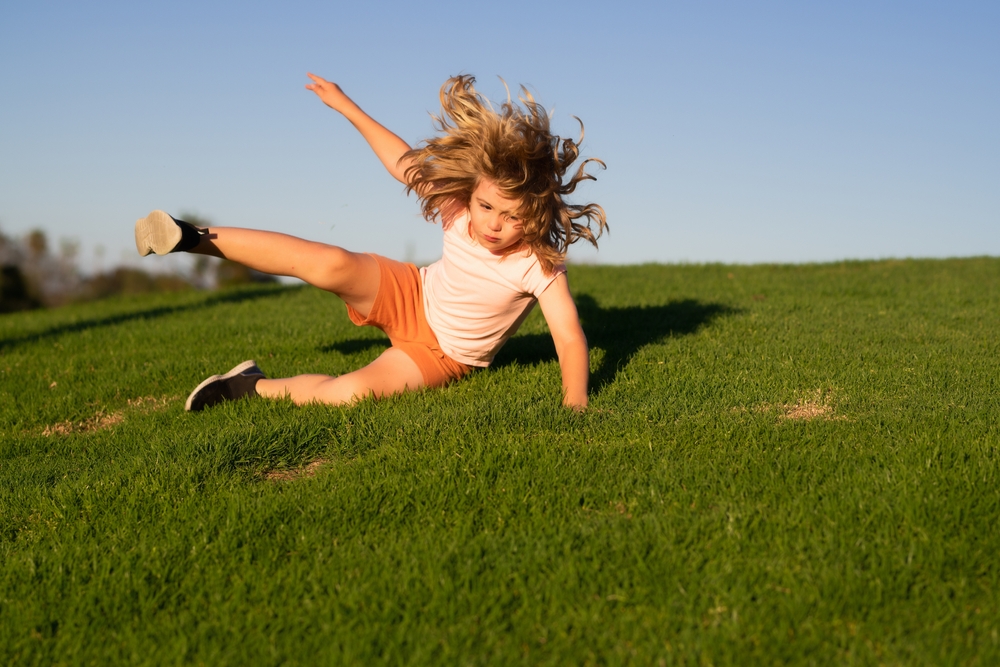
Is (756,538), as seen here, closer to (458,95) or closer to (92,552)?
(92,552)

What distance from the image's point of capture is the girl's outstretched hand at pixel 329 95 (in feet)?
17.4

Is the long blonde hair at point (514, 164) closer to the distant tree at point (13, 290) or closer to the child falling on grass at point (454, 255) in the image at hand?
the child falling on grass at point (454, 255)

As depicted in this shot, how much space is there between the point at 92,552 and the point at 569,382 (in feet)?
7.98

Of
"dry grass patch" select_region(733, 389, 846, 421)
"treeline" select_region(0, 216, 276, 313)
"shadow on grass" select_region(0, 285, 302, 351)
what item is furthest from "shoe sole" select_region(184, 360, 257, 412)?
"treeline" select_region(0, 216, 276, 313)

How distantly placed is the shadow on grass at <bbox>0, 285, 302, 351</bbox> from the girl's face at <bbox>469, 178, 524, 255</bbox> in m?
6.44

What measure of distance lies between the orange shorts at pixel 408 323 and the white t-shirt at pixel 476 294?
2.4 inches

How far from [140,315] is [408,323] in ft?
25.0

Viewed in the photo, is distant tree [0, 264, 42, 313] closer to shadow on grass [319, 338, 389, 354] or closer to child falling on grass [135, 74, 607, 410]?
shadow on grass [319, 338, 389, 354]

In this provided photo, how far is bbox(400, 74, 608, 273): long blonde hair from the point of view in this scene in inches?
175

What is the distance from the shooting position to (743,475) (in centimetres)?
323

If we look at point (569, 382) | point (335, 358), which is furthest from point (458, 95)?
point (335, 358)

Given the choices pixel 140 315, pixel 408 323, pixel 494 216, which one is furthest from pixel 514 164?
pixel 140 315

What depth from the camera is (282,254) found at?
4.49m

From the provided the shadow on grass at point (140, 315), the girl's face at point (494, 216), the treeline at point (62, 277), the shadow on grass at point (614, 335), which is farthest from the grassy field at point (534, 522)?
the treeline at point (62, 277)
